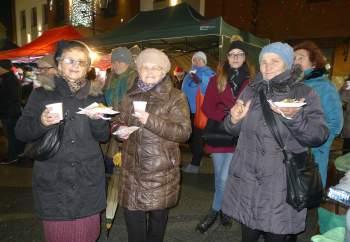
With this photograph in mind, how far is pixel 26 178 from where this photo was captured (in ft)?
20.6

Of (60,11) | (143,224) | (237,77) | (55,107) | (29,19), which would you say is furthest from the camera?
(29,19)

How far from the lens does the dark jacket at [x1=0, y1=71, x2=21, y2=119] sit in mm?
6910

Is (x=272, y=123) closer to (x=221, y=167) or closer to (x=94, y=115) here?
(x=94, y=115)

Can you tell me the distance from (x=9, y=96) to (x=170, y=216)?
4449 mm

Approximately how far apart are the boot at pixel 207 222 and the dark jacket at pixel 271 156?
149 cm

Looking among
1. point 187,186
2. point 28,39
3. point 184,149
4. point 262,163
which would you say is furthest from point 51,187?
point 28,39

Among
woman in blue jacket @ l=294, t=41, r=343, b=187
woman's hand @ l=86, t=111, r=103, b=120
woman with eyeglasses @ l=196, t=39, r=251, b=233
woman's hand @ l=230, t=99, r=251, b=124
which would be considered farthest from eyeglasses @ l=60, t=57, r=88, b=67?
woman in blue jacket @ l=294, t=41, r=343, b=187

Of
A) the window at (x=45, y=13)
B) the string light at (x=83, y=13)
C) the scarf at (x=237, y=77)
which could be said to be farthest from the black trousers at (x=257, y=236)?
the window at (x=45, y=13)

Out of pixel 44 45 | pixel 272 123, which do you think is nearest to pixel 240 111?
pixel 272 123

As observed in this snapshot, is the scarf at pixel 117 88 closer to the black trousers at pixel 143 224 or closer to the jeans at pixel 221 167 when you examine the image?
the jeans at pixel 221 167

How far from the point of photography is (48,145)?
7.71ft

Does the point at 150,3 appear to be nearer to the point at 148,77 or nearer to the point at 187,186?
the point at 187,186

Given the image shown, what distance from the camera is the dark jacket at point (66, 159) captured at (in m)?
2.43

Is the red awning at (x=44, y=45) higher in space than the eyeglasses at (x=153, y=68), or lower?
higher
